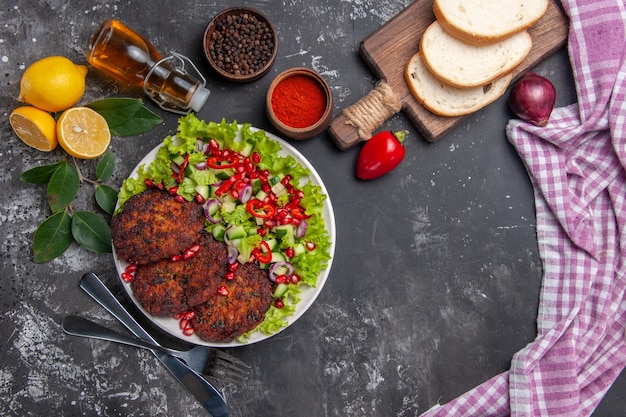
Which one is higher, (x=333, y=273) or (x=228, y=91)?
(x=228, y=91)

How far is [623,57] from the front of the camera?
10.6 feet

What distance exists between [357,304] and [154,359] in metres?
1.27

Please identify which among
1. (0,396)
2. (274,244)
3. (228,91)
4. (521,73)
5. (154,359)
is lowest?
(0,396)

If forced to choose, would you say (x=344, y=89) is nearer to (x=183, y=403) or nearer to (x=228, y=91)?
(x=228, y=91)

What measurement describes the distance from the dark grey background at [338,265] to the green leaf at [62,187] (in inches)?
5.2

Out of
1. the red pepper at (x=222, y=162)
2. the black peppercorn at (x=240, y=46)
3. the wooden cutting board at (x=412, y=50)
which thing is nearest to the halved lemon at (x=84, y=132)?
the red pepper at (x=222, y=162)

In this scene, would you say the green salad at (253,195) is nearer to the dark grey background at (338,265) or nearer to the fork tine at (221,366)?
the fork tine at (221,366)

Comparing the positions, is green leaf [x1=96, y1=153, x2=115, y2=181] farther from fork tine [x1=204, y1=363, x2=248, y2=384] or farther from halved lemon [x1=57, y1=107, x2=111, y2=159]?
fork tine [x1=204, y1=363, x2=248, y2=384]

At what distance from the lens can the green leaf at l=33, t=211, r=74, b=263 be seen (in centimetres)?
314

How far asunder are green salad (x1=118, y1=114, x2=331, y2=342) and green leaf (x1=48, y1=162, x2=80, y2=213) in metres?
0.37

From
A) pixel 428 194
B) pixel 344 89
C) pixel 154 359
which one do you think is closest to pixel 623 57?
pixel 428 194

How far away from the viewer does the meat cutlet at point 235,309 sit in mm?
2859

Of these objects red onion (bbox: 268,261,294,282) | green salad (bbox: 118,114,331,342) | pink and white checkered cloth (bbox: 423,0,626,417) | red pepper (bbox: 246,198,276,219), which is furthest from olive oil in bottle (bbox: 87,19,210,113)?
pink and white checkered cloth (bbox: 423,0,626,417)

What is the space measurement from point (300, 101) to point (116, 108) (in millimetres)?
1055
